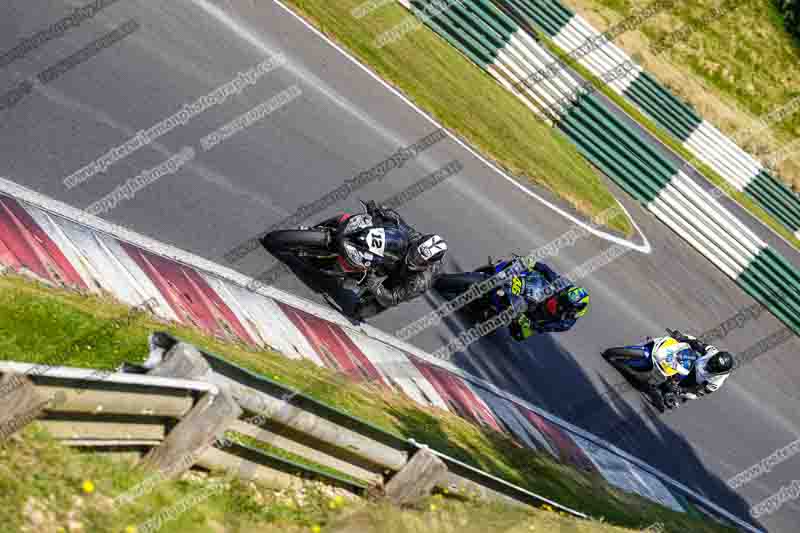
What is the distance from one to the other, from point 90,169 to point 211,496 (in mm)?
5481

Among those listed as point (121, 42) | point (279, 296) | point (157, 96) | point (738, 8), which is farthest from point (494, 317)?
point (738, 8)

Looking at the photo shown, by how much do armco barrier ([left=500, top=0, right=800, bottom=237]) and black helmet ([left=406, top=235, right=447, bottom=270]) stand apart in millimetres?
13687

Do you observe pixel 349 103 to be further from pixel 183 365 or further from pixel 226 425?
pixel 226 425

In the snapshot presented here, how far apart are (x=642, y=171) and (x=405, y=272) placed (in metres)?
11.4

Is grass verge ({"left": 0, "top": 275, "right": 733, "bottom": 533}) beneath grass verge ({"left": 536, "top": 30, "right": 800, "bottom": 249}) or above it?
beneath

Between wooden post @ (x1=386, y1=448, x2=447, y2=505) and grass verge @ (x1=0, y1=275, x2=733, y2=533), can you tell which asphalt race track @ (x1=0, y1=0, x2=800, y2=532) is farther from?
wooden post @ (x1=386, y1=448, x2=447, y2=505)

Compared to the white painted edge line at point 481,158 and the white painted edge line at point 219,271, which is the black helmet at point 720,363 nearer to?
the white painted edge line at point 219,271

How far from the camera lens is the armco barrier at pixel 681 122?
77.6 feet

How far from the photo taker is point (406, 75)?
1752 cm

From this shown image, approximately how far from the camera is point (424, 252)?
11.3m

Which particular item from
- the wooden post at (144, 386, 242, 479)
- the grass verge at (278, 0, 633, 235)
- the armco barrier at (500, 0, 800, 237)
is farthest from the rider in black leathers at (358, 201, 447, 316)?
the armco barrier at (500, 0, 800, 237)

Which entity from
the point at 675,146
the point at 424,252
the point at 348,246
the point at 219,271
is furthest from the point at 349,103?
the point at 675,146

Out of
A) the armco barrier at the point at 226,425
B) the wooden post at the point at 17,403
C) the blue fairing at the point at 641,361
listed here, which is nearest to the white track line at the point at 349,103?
the blue fairing at the point at 641,361

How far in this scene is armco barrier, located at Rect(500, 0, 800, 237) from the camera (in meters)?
23.6
